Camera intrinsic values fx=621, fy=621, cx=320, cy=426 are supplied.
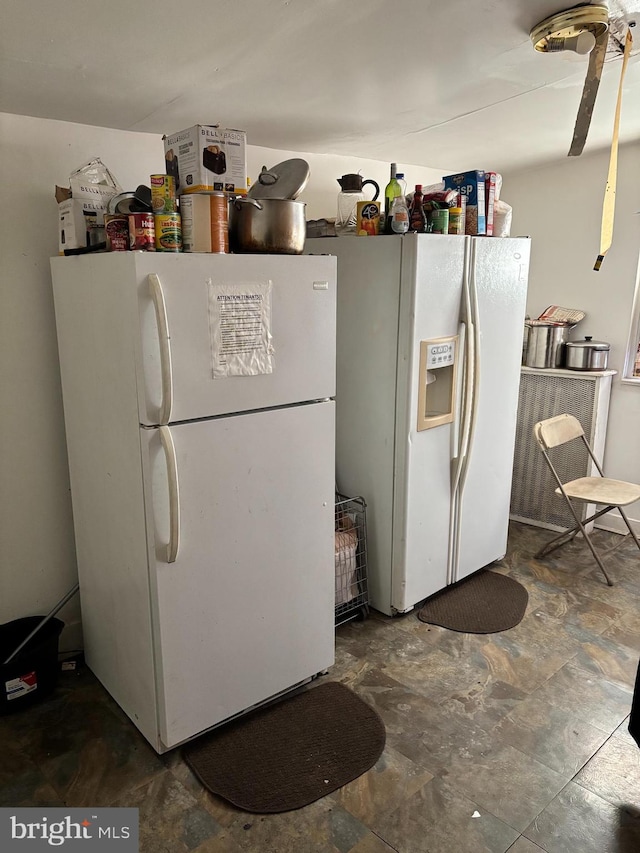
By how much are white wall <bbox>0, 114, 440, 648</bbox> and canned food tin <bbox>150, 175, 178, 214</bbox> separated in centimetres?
66

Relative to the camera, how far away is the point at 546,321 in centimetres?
390

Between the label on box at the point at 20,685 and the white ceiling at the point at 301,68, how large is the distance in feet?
6.51

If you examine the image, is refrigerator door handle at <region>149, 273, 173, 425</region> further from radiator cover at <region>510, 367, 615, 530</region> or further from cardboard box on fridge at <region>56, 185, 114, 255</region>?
radiator cover at <region>510, 367, 615, 530</region>

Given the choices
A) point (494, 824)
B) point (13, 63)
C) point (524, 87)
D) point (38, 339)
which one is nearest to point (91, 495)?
point (38, 339)

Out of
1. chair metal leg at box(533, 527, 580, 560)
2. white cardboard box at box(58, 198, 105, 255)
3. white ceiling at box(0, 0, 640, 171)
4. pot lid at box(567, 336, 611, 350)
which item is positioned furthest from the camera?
pot lid at box(567, 336, 611, 350)

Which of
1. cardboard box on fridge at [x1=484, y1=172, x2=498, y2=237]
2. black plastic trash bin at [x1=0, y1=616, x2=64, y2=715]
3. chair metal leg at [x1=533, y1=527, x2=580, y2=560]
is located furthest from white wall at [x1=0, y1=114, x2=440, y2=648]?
chair metal leg at [x1=533, y1=527, x2=580, y2=560]

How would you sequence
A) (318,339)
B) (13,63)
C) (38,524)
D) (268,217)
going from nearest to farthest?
1. (13,63)
2. (268,217)
3. (318,339)
4. (38,524)

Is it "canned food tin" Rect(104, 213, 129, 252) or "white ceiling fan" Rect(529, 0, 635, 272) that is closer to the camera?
"white ceiling fan" Rect(529, 0, 635, 272)

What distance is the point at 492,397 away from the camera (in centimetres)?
311

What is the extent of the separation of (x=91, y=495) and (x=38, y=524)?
391 mm

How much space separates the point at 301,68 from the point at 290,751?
2210 mm

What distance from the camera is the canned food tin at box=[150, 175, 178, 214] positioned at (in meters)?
1.85

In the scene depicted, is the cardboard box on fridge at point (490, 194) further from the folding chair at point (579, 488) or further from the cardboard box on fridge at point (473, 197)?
the folding chair at point (579, 488)

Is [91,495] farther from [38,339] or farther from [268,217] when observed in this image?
[268,217]
